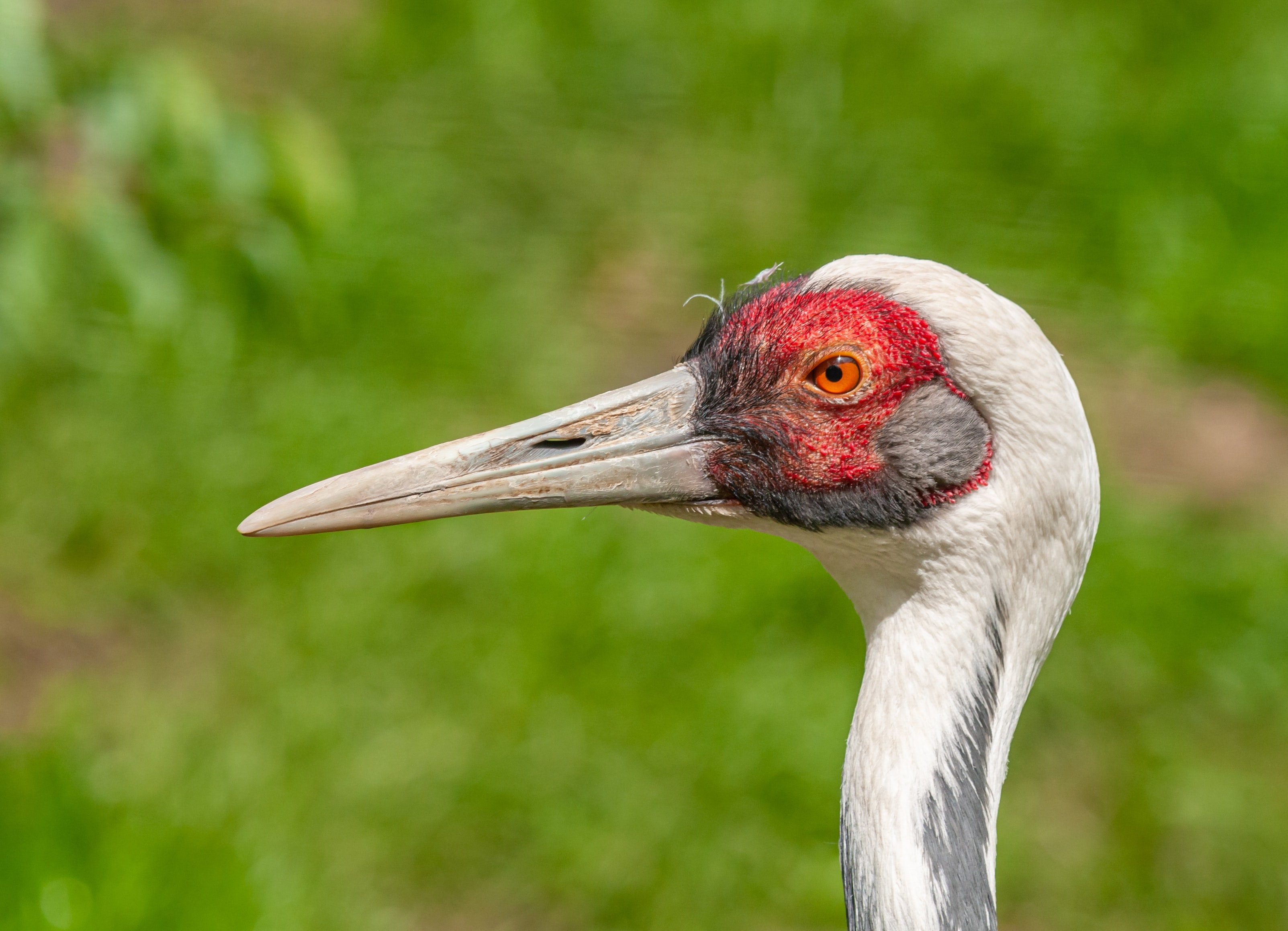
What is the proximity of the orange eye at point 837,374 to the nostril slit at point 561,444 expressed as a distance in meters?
0.44

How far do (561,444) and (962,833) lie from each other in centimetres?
97

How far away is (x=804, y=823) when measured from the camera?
4.15m

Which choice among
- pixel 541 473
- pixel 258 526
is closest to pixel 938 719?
pixel 541 473

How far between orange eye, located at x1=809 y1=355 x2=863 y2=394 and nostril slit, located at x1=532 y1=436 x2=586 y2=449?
0.44m

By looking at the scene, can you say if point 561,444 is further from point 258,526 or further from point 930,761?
point 930,761

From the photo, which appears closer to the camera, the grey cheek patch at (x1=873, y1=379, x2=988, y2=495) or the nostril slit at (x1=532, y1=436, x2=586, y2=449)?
the grey cheek patch at (x1=873, y1=379, x2=988, y2=495)

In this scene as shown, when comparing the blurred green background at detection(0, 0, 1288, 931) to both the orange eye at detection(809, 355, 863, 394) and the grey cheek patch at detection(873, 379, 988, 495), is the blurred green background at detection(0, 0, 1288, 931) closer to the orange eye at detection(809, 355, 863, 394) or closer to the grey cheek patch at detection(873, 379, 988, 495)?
the orange eye at detection(809, 355, 863, 394)

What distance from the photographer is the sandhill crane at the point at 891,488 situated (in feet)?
7.07

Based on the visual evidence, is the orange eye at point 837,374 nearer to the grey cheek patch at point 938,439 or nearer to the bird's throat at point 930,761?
the grey cheek patch at point 938,439

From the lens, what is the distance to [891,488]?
7.35 ft

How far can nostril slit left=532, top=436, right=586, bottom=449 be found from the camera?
238cm

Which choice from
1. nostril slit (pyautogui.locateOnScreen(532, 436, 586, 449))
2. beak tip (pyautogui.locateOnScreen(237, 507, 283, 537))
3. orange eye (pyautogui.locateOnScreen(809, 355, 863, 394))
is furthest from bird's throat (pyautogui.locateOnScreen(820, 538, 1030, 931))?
beak tip (pyautogui.locateOnScreen(237, 507, 283, 537))

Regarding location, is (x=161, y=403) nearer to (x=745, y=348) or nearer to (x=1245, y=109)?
(x=745, y=348)

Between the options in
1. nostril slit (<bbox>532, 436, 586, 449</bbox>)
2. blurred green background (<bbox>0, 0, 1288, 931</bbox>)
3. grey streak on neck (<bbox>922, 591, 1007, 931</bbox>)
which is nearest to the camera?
grey streak on neck (<bbox>922, 591, 1007, 931</bbox>)
